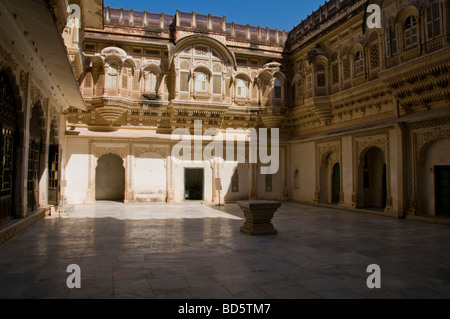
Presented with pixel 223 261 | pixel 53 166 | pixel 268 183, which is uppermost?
pixel 53 166

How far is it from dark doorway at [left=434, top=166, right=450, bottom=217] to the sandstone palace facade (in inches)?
1.1

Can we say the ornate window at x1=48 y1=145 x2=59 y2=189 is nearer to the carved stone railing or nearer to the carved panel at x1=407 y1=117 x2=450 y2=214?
the carved stone railing

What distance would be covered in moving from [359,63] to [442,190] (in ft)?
17.4

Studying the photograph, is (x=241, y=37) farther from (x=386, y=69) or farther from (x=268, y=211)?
(x=268, y=211)

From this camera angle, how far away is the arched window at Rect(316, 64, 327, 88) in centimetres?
1513

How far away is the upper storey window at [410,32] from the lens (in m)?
10.4

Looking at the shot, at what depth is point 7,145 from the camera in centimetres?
756

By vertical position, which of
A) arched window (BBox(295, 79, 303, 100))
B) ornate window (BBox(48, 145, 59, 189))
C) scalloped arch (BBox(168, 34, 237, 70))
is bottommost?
ornate window (BBox(48, 145, 59, 189))

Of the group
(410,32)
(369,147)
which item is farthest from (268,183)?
(410,32)

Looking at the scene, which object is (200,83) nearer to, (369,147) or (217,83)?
(217,83)

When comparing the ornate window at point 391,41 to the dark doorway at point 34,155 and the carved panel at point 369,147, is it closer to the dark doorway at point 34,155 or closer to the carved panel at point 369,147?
the carved panel at point 369,147

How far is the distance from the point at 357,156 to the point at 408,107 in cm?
293

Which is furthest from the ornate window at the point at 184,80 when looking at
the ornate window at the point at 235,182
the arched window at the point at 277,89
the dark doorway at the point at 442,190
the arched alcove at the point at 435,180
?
the dark doorway at the point at 442,190

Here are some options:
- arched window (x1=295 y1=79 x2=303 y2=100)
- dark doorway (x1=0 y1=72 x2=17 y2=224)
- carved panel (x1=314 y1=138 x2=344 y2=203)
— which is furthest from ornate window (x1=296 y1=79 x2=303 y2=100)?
dark doorway (x1=0 y1=72 x2=17 y2=224)
